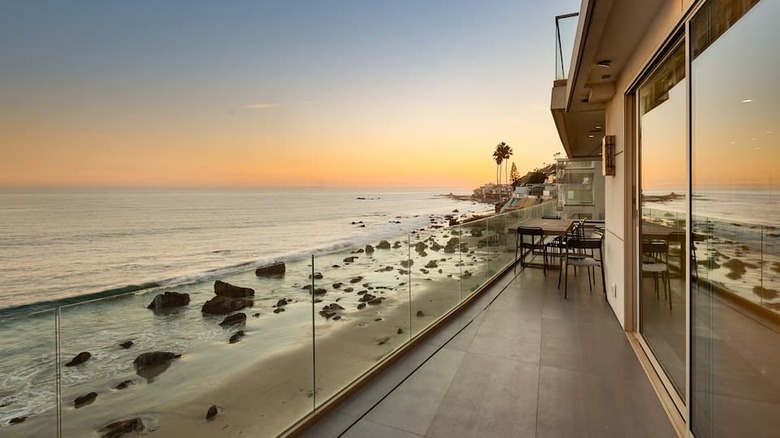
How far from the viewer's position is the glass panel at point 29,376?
1.10 m

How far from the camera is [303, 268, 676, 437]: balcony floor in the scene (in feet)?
6.79

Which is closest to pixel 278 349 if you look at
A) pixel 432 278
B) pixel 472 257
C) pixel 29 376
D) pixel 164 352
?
pixel 164 352

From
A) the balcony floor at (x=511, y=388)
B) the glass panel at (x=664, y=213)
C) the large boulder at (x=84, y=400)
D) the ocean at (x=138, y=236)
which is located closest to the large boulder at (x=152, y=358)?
the large boulder at (x=84, y=400)

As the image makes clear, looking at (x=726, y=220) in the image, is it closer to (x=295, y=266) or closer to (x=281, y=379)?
(x=295, y=266)

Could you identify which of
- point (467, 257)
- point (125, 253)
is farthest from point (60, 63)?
point (467, 257)

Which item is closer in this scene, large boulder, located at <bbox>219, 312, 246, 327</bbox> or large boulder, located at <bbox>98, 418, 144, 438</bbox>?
large boulder, located at <bbox>98, 418, 144, 438</bbox>

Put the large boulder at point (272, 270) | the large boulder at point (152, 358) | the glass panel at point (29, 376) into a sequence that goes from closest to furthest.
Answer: the glass panel at point (29, 376) < the large boulder at point (152, 358) < the large boulder at point (272, 270)

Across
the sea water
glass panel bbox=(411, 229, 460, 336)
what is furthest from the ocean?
glass panel bbox=(411, 229, 460, 336)

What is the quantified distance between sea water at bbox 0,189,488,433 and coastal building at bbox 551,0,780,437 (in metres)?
1.97

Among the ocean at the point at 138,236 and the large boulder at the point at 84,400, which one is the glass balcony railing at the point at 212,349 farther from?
the ocean at the point at 138,236

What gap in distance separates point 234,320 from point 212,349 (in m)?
0.16

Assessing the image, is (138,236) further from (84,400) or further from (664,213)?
(664,213)

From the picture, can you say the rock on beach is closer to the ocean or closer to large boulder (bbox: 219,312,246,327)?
large boulder (bbox: 219,312,246,327)

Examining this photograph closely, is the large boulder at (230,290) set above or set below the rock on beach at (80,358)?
above
